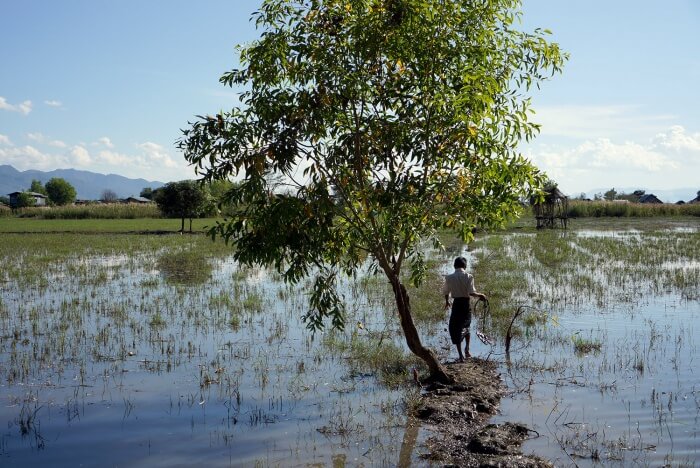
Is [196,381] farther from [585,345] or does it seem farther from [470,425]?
[585,345]

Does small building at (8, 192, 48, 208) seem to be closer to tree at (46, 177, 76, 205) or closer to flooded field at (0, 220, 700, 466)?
tree at (46, 177, 76, 205)

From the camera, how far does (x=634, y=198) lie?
263 feet

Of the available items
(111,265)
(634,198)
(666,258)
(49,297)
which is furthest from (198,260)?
(634,198)

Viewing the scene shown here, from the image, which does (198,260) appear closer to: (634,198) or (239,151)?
(239,151)

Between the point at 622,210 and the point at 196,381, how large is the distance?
53547mm

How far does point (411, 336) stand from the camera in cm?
786

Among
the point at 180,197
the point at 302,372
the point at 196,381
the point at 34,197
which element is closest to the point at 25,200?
the point at 34,197

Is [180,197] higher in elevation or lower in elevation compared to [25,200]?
lower

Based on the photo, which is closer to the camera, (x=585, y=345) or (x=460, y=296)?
(x=460, y=296)

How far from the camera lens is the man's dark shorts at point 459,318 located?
9078 millimetres

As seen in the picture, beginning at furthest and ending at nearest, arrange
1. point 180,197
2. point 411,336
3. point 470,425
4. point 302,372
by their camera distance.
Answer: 1. point 180,197
2. point 302,372
3. point 411,336
4. point 470,425

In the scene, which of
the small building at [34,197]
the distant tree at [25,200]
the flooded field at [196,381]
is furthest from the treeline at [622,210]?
the small building at [34,197]

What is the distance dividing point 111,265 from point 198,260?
3.03 metres

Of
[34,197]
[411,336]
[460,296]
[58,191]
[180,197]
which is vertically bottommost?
[411,336]
